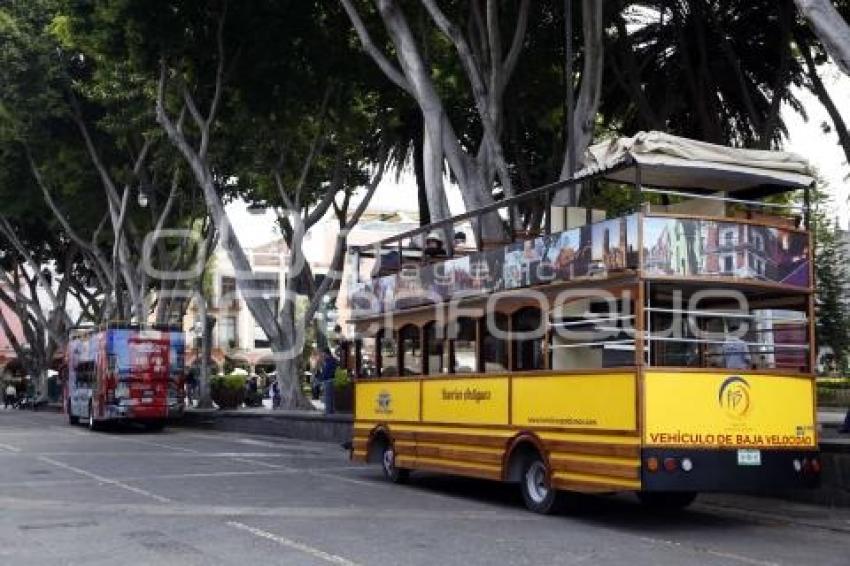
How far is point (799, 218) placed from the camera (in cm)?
1178

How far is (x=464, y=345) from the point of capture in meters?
13.9

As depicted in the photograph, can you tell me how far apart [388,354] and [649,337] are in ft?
19.6

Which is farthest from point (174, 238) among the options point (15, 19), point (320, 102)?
point (320, 102)

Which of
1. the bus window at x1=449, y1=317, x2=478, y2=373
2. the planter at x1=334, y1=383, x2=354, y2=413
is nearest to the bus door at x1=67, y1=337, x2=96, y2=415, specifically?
the planter at x1=334, y1=383, x2=354, y2=413

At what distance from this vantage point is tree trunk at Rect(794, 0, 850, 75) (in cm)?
1012

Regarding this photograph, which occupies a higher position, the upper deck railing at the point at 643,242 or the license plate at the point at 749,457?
the upper deck railing at the point at 643,242

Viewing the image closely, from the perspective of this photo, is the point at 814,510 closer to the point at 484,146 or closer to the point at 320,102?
the point at 484,146

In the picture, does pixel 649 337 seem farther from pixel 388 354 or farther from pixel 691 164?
pixel 388 354

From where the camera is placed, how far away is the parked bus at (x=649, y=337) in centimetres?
1074

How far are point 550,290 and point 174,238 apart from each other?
87.8ft

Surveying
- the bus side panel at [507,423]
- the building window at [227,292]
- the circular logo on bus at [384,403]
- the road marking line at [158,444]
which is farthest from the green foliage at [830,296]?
the building window at [227,292]

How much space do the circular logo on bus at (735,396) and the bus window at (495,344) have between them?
113 inches

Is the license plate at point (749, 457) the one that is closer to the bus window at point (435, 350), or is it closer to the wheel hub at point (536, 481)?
the wheel hub at point (536, 481)

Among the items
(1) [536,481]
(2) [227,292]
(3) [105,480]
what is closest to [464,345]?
(1) [536,481]
